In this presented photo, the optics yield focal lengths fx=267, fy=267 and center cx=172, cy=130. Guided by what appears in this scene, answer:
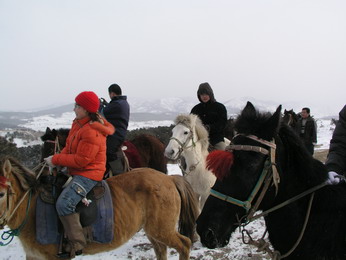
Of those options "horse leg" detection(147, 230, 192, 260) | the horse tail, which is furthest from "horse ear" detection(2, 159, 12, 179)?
the horse tail

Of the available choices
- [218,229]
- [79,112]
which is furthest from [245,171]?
[79,112]

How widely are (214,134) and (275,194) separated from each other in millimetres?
4101

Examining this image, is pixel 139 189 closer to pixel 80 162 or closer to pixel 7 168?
pixel 80 162

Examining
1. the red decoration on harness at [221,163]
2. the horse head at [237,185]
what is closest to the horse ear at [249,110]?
the horse head at [237,185]

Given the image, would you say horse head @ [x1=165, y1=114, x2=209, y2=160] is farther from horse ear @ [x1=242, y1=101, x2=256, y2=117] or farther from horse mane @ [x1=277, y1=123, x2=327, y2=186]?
horse mane @ [x1=277, y1=123, x2=327, y2=186]

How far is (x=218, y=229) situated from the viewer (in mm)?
1791

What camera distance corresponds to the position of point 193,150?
5.38 m

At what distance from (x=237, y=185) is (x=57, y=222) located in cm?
233

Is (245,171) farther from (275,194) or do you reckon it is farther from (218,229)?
(218,229)

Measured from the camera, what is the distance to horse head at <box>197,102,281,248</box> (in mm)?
1786

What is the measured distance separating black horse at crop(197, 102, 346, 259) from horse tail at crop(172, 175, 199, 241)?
2196 millimetres

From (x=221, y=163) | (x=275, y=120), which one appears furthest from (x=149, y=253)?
(x=275, y=120)

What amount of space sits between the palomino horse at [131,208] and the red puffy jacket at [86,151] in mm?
419

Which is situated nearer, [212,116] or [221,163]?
[221,163]
